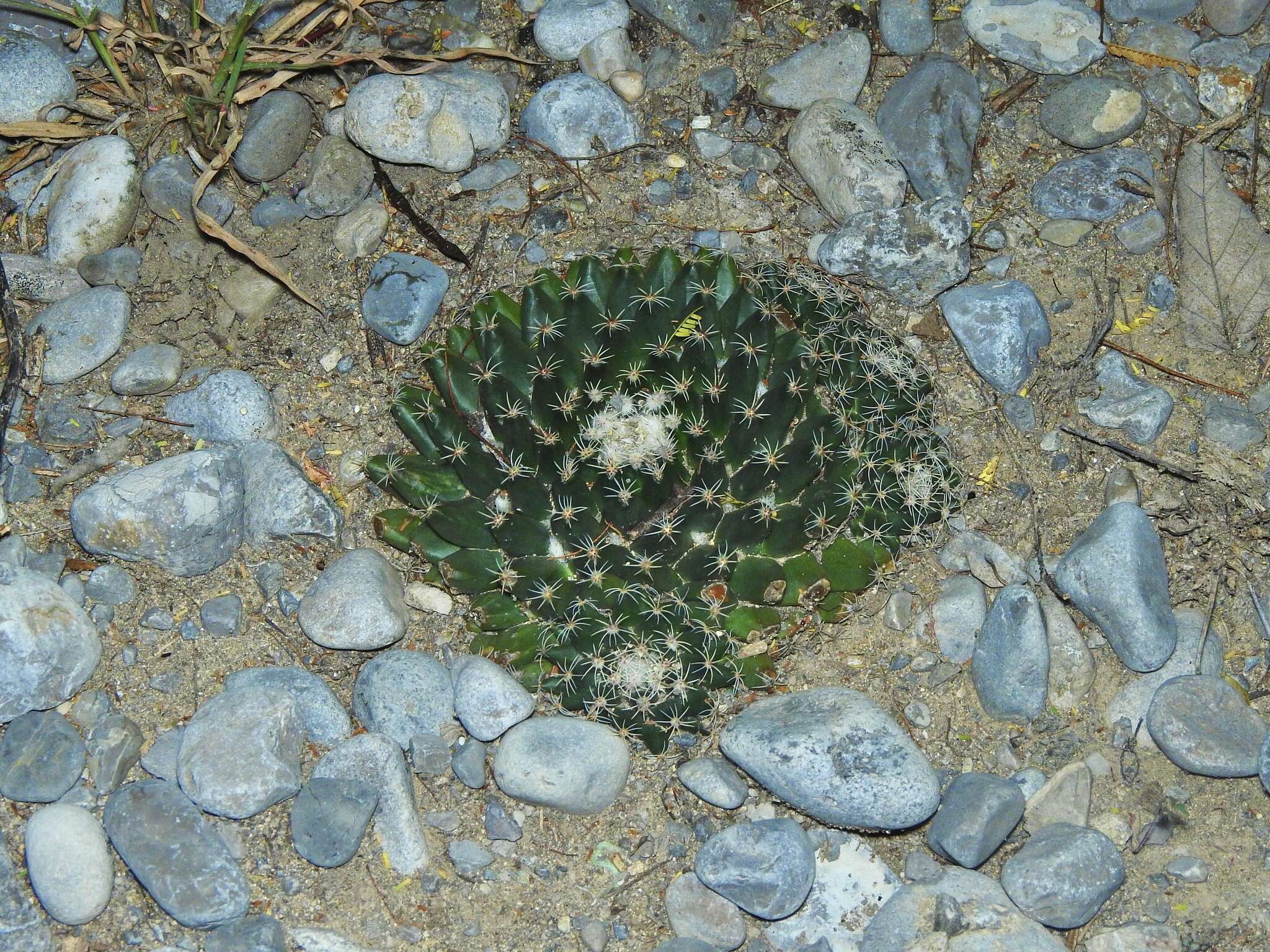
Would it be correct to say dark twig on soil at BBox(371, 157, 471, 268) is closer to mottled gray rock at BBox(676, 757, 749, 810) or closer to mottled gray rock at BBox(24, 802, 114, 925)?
mottled gray rock at BBox(676, 757, 749, 810)

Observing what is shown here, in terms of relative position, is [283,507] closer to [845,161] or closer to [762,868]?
[762,868]

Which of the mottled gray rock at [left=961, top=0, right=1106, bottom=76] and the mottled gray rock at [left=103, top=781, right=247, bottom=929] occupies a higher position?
the mottled gray rock at [left=961, top=0, right=1106, bottom=76]

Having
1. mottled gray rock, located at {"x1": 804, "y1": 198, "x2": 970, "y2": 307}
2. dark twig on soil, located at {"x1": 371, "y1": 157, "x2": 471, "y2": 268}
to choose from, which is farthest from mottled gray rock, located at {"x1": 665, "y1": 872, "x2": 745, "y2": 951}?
dark twig on soil, located at {"x1": 371, "y1": 157, "x2": 471, "y2": 268}

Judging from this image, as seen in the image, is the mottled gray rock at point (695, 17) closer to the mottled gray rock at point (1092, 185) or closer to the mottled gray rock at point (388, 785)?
the mottled gray rock at point (1092, 185)

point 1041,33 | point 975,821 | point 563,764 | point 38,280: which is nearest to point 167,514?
point 38,280

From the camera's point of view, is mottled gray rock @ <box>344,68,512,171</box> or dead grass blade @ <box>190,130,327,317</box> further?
mottled gray rock @ <box>344,68,512,171</box>

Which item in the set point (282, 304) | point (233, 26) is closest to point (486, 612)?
point (282, 304)
